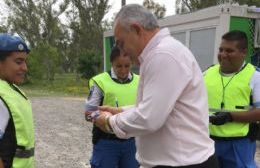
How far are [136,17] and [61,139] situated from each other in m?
6.97

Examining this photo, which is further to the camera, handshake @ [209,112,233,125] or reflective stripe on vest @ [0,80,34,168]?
handshake @ [209,112,233,125]

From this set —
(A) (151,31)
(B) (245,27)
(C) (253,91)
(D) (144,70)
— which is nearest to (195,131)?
(D) (144,70)

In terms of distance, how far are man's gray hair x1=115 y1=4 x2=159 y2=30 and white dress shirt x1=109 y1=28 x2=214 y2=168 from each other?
0.24ft

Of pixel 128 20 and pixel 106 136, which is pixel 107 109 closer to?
pixel 128 20

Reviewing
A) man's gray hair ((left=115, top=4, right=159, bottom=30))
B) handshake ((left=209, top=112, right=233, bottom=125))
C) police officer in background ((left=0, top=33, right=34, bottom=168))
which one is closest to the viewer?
man's gray hair ((left=115, top=4, right=159, bottom=30))

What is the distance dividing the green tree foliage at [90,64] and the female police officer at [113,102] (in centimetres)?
2497

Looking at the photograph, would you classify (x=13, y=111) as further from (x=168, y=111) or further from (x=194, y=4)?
(x=194, y=4)

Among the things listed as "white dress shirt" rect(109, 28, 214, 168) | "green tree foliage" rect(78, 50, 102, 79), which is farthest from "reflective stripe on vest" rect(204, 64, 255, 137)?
"green tree foliage" rect(78, 50, 102, 79)

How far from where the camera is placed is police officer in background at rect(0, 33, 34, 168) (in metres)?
2.68

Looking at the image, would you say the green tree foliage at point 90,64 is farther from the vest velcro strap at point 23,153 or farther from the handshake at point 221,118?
the vest velcro strap at point 23,153

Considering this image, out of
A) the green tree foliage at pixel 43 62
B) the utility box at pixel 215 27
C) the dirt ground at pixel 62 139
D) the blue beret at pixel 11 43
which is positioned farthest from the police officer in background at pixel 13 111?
the green tree foliage at pixel 43 62

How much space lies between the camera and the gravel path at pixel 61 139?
714 centimetres

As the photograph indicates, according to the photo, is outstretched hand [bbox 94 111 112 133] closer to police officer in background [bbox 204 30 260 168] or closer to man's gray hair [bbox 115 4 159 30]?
man's gray hair [bbox 115 4 159 30]

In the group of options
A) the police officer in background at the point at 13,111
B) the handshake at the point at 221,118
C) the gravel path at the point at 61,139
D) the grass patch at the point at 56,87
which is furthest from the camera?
the grass patch at the point at 56,87
